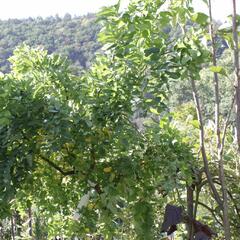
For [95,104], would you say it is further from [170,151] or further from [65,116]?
[170,151]

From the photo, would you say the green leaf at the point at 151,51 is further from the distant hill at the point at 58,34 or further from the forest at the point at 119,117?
the distant hill at the point at 58,34

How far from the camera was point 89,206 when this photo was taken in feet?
5.43

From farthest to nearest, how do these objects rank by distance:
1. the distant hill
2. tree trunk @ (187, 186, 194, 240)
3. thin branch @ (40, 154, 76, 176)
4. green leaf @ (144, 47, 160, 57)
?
the distant hill < thin branch @ (40, 154, 76, 176) < tree trunk @ (187, 186, 194, 240) < green leaf @ (144, 47, 160, 57)

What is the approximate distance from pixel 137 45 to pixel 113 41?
0.09 meters

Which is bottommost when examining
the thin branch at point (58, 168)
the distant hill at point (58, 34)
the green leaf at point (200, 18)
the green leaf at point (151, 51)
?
the thin branch at point (58, 168)

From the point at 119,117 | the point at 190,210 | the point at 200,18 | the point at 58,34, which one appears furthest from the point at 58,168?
the point at 58,34

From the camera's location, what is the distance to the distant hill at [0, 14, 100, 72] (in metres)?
60.4

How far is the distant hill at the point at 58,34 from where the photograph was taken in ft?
198

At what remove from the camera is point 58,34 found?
67500 millimetres

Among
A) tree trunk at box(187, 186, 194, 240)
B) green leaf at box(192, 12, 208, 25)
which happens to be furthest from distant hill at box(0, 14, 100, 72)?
green leaf at box(192, 12, 208, 25)

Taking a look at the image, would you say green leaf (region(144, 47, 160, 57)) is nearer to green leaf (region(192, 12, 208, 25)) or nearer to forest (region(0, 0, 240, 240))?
forest (region(0, 0, 240, 240))

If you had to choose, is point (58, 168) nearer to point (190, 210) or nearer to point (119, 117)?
point (119, 117)

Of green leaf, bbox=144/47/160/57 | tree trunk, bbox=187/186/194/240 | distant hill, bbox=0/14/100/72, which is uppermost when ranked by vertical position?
distant hill, bbox=0/14/100/72

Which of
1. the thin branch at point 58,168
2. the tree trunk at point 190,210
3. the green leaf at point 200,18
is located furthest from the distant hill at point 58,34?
the green leaf at point 200,18
